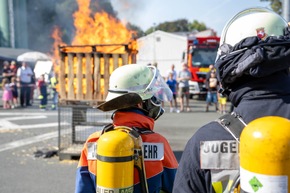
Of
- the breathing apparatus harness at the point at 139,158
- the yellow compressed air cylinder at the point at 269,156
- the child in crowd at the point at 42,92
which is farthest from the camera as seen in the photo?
the child in crowd at the point at 42,92

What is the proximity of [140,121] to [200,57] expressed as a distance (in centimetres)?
1881

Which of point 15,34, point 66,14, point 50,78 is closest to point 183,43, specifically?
point 66,14

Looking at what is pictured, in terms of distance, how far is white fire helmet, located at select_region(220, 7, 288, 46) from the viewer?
5.25ft

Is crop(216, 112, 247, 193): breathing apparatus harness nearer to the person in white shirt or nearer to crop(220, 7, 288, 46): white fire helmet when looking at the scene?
crop(220, 7, 288, 46): white fire helmet

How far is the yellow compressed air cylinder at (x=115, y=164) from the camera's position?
193 cm

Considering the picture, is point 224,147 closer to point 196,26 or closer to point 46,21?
point 46,21

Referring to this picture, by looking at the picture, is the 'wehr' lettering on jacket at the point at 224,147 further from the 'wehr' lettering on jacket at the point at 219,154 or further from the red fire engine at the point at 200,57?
the red fire engine at the point at 200,57

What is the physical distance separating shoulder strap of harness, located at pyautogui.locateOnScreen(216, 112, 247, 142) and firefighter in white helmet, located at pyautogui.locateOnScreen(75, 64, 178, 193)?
2.80 feet

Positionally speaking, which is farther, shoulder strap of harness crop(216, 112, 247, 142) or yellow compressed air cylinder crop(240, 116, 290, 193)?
shoulder strap of harness crop(216, 112, 247, 142)

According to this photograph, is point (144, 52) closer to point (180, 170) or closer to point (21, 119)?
point (21, 119)

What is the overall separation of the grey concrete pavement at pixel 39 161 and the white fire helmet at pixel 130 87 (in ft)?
11.2

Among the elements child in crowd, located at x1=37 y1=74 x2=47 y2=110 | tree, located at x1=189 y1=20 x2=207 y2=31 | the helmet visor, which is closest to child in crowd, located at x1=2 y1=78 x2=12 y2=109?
child in crowd, located at x1=37 y1=74 x2=47 y2=110

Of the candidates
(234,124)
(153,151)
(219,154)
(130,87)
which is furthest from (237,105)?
(130,87)

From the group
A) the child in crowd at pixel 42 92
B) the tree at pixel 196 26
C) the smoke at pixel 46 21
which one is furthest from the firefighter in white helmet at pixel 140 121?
the tree at pixel 196 26
